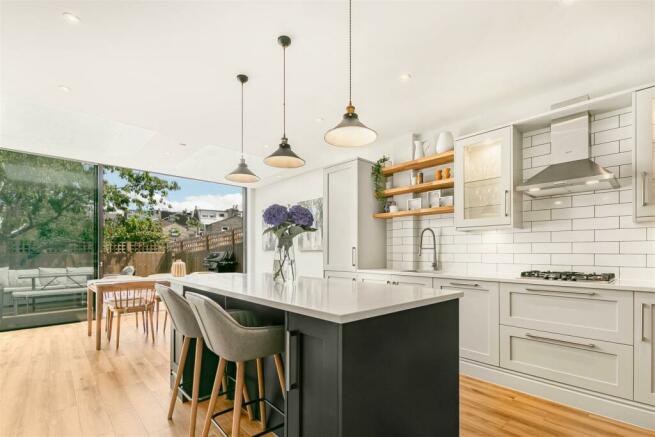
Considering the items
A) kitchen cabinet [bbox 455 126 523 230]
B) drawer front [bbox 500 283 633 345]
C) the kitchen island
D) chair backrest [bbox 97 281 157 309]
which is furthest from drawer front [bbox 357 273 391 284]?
chair backrest [bbox 97 281 157 309]

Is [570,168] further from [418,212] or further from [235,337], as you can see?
[235,337]

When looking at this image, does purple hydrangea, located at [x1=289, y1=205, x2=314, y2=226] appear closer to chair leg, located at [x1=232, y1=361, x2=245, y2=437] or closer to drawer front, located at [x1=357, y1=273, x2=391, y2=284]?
chair leg, located at [x1=232, y1=361, x2=245, y2=437]

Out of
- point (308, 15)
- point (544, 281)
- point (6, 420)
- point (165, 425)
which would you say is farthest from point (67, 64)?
point (544, 281)

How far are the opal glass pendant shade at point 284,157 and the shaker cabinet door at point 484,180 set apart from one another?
1705mm

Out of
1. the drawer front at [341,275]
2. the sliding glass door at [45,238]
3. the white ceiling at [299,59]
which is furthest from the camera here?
the sliding glass door at [45,238]

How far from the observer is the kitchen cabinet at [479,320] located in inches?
110

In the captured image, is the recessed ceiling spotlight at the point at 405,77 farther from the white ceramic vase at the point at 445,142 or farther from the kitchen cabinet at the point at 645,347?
the kitchen cabinet at the point at 645,347

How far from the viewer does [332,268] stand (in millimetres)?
4309

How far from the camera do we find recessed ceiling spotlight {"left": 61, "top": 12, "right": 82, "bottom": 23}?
82.7 inches

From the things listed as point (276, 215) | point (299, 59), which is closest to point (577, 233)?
point (276, 215)

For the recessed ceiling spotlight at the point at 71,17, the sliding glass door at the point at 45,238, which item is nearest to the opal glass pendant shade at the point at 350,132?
the recessed ceiling spotlight at the point at 71,17

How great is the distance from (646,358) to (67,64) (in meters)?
4.74

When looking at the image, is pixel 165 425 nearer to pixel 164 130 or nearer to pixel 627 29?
pixel 164 130

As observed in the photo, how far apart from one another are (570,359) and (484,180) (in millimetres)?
1637
